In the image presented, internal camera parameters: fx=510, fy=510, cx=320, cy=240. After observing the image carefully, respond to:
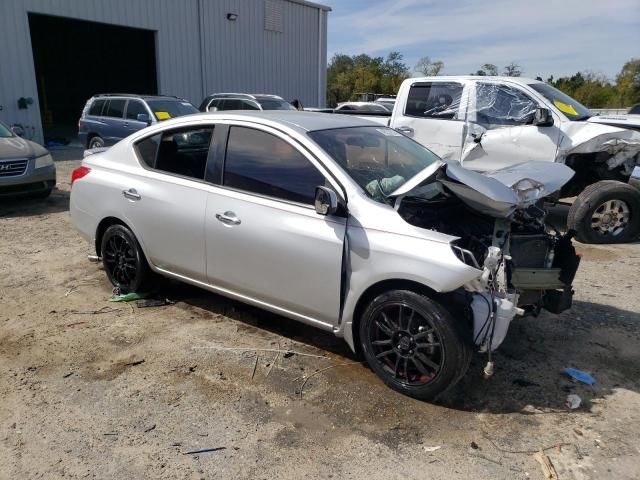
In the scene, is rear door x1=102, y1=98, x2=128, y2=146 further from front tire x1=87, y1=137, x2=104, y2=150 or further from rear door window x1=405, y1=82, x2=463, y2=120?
rear door window x1=405, y1=82, x2=463, y2=120

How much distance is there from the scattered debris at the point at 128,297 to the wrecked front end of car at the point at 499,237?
2.67m

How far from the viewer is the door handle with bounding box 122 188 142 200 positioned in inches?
168

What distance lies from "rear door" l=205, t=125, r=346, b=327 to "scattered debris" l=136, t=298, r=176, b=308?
91 centimetres

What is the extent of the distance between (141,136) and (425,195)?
2534 mm

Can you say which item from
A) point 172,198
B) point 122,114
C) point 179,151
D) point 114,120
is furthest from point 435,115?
point 114,120

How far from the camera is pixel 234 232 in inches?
144

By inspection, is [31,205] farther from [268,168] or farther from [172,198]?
[268,168]

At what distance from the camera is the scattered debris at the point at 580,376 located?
344 centimetres

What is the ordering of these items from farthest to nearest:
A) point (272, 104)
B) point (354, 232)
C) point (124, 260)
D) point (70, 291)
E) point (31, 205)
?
1. point (272, 104)
2. point (31, 205)
3. point (70, 291)
4. point (124, 260)
5. point (354, 232)

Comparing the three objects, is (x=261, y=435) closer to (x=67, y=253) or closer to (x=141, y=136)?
(x=141, y=136)

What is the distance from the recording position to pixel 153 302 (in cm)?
459

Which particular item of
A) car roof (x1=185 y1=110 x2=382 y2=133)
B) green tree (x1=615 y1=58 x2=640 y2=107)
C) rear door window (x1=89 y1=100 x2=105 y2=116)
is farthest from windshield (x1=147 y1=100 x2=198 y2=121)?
green tree (x1=615 y1=58 x2=640 y2=107)

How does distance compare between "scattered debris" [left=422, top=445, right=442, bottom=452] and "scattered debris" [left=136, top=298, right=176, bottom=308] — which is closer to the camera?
"scattered debris" [left=422, top=445, right=442, bottom=452]

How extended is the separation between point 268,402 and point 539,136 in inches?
217
